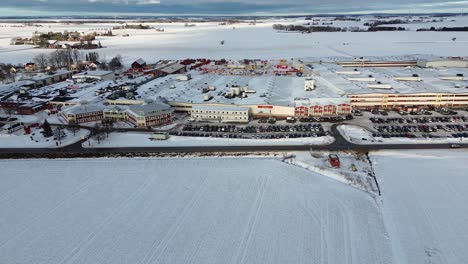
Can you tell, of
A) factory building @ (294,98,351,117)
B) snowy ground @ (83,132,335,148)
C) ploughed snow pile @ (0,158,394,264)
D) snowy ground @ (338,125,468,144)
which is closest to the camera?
ploughed snow pile @ (0,158,394,264)

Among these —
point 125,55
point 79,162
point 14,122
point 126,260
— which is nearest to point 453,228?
point 126,260

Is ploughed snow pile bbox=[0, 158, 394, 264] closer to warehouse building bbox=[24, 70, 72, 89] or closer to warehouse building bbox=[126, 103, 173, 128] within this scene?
warehouse building bbox=[126, 103, 173, 128]

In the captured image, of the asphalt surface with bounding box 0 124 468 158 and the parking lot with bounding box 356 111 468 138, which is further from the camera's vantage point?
the parking lot with bounding box 356 111 468 138

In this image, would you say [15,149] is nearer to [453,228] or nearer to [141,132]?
[141,132]

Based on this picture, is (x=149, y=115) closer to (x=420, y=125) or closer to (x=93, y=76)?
(x=420, y=125)

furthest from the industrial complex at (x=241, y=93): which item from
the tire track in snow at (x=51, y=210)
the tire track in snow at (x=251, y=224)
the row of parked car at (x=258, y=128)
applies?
the tire track in snow at (x=251, y=224)

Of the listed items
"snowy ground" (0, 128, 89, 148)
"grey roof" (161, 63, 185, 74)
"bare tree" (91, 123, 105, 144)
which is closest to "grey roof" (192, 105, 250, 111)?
"bare tree" (91, 123, 105, 144)

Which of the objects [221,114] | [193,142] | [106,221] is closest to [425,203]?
[193,142]
